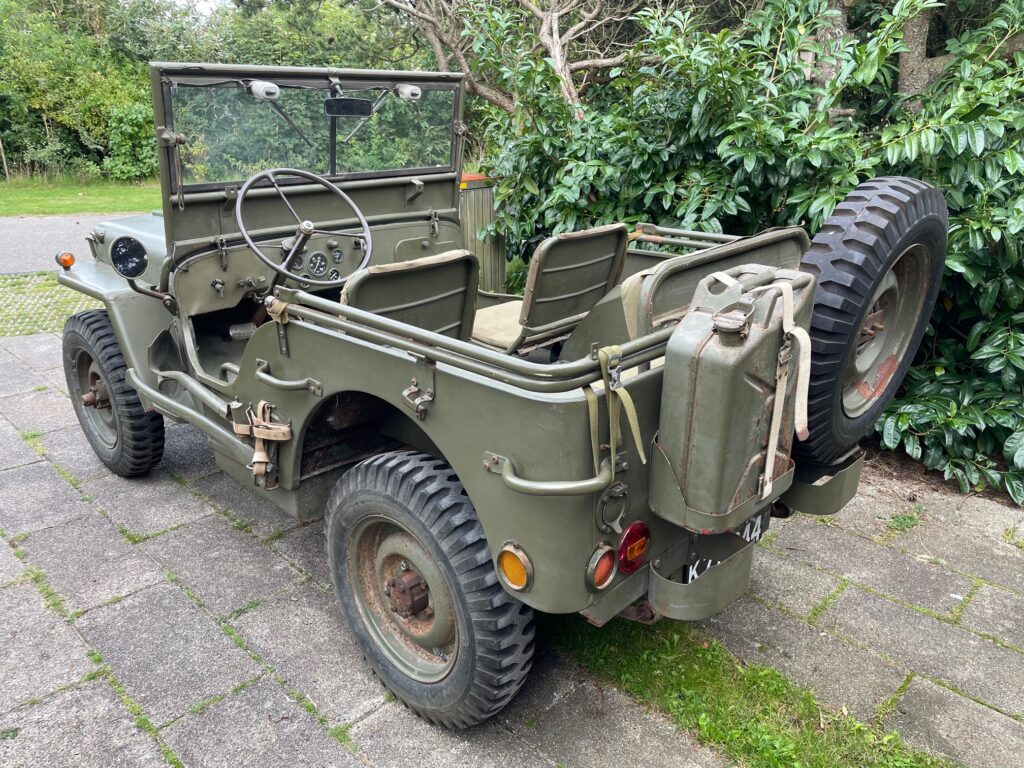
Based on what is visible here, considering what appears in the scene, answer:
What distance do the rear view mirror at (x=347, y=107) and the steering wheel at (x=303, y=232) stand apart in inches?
11.6

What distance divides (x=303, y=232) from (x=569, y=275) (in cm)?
113

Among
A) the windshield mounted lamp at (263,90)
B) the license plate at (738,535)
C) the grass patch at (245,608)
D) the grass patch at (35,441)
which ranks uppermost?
the windshield mounted lamp at (263,90)

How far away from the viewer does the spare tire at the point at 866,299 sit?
2453 mm

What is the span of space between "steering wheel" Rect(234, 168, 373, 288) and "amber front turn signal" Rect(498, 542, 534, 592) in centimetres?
162

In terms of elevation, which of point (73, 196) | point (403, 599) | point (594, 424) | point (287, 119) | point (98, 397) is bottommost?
point (403, 599)

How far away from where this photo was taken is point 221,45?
19.5 m

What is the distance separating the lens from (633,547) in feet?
7.11

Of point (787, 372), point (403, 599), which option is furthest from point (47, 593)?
point (787, 372)

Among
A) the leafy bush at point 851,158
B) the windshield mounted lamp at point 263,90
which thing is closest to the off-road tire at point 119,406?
the windshield mounted lamp at point 263,90

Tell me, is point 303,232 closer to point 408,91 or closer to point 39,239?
point 408,91

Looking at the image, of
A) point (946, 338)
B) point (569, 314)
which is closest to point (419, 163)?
point (569, 314)

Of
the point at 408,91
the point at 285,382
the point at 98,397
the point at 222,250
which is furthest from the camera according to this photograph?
the point at 98,397

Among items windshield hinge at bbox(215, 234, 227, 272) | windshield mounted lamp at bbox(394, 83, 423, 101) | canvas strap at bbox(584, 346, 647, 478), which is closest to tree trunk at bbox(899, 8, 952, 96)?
windshield mounted lamp at bbox(394, 83, 423, 101)

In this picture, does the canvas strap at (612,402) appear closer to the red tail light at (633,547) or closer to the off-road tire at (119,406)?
the red tail light at (633,547)
